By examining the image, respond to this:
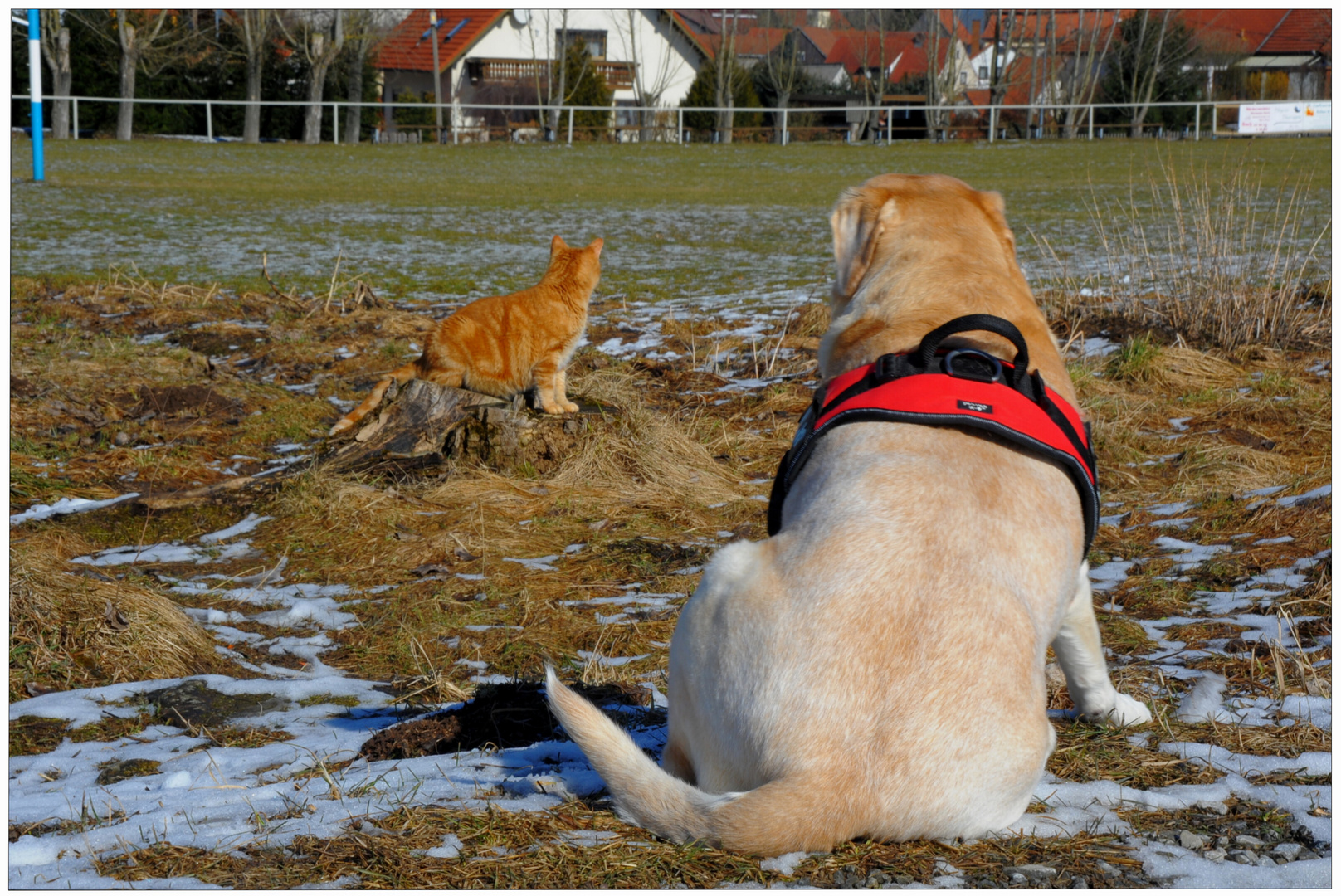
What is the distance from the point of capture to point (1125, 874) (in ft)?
6.88

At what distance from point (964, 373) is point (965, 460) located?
0.30 metres

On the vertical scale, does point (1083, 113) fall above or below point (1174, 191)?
above

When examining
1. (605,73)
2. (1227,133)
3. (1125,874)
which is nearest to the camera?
(1125,874)

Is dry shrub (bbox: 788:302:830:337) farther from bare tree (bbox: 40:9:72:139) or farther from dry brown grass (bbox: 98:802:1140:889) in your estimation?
bare tree (bbox: 40:9:72:139)

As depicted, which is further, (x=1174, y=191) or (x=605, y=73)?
(x=605, y=73)

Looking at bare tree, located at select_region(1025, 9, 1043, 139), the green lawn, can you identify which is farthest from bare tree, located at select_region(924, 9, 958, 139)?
the green lawn

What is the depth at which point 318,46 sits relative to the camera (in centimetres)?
4566

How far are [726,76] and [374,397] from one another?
49.8m

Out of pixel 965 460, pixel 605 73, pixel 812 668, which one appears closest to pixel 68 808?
pixel 812 668

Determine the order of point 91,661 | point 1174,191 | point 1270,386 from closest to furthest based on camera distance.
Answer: point 91,661 < point 1270,386 < point 1174,191

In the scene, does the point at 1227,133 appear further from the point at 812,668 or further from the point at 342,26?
the point at 812,668

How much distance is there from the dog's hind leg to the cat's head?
5.39 metres

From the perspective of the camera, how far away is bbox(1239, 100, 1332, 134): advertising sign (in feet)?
136

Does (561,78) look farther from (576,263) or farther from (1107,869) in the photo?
(1107,869)
